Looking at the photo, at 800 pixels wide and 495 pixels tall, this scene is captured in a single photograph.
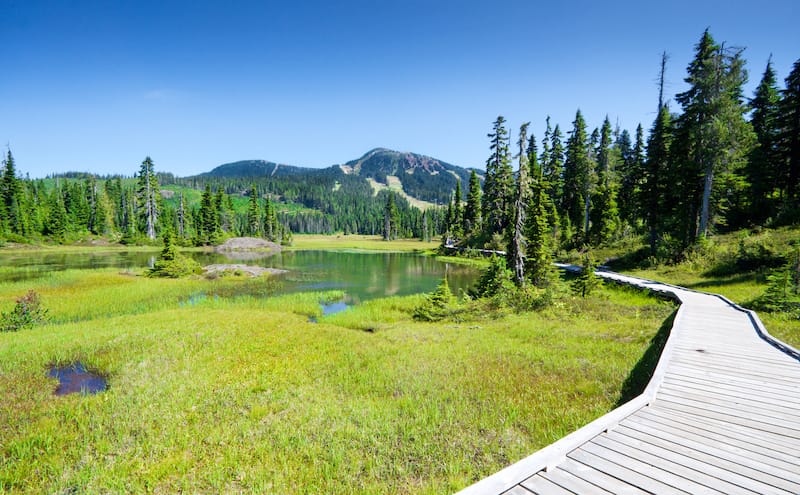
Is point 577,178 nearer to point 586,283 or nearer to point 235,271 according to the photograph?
point 586,283

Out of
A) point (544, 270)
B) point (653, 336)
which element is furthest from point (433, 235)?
point (653, 336)

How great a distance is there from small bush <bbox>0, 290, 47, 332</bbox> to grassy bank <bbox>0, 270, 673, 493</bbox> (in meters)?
1.12

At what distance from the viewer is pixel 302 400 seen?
1017 centimetres

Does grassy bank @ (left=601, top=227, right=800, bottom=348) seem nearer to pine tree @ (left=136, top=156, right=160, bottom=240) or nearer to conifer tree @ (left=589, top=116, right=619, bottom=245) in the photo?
conifer tree @ (left=589, top=116, right=619, bottom=245)

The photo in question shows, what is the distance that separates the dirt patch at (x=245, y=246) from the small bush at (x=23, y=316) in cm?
6708

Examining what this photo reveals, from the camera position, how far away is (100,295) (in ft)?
90.8

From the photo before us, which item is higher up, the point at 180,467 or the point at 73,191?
the point at 73,191

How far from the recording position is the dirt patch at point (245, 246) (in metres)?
86.5

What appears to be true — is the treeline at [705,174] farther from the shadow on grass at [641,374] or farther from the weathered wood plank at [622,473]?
the weathered wood plank at [622,473]

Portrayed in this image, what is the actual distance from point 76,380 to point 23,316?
1131 centimetres

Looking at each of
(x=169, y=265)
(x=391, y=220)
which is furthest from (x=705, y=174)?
(x=391, y=220)

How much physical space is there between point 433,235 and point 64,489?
14344 centimetres

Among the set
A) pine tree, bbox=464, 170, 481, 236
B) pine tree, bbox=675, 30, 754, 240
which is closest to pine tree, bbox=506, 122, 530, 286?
pine tree, bbox=675, 30, 754, 240

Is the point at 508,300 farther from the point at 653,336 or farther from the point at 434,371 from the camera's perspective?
the point at 434,371
